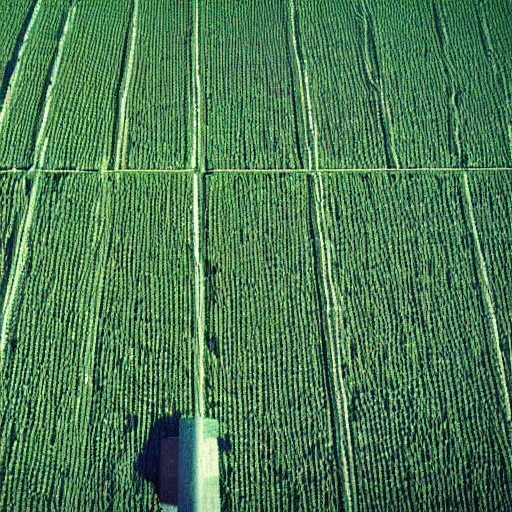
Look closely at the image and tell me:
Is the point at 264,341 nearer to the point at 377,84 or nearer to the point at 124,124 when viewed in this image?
the point at 124,124

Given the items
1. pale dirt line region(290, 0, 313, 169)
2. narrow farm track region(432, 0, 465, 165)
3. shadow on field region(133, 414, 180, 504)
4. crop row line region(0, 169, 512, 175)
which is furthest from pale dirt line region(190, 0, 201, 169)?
narrow farm track region(432, 0, 465, 165)

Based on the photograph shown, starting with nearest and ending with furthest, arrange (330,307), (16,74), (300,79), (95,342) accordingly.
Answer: (95,342) < (330,307) < (16,74) < (300,79)

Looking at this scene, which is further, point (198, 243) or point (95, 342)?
point (198, 243)

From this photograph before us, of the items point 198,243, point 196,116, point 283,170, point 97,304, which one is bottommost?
point 97,304

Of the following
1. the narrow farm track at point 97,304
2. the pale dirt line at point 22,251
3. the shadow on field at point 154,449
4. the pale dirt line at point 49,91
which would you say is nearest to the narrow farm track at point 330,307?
the shadow on field at point 154,449

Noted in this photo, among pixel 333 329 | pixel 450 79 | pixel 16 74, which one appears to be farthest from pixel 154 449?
pixel 450 79

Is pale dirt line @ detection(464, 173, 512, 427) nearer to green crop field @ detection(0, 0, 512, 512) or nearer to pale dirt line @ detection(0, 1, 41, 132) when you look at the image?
green crop field @ detection(0, 0, 512, 512)
